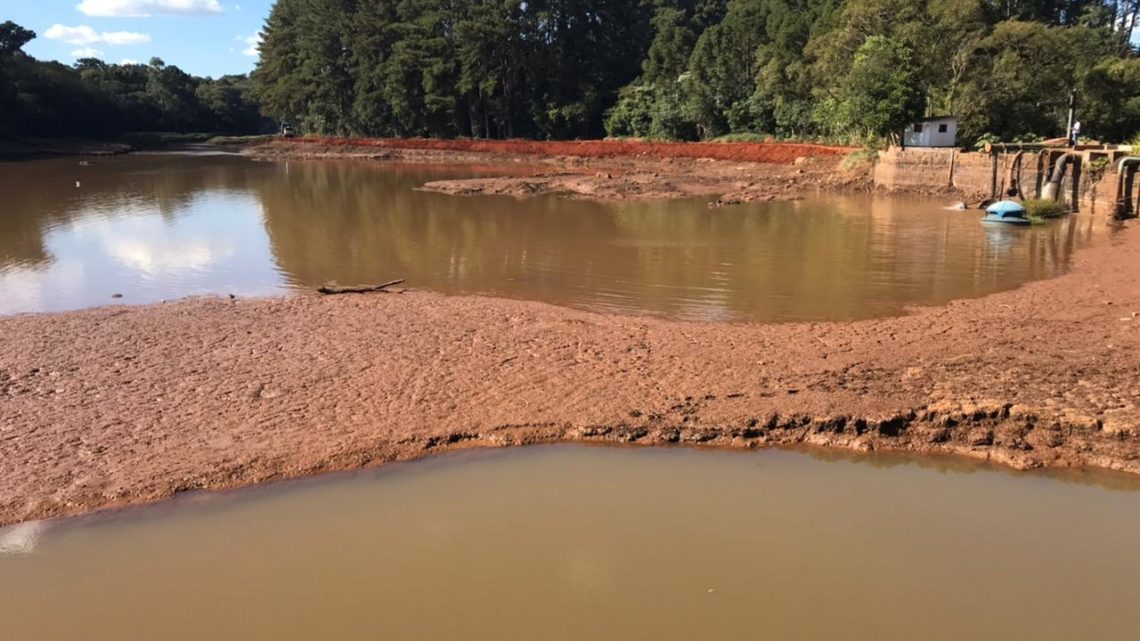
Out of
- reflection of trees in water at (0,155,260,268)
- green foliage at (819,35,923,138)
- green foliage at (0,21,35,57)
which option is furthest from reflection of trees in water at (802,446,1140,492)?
green foliage at (0,21,35,57)

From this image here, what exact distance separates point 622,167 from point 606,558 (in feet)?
154

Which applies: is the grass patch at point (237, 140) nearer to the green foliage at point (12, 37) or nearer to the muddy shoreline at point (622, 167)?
the muddy shoreline at point (622, 167)

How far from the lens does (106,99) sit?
273 ft

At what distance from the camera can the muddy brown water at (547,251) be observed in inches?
617

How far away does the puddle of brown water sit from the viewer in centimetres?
551

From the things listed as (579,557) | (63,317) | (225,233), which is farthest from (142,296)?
(579,557)

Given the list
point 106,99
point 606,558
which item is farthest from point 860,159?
point 106,99

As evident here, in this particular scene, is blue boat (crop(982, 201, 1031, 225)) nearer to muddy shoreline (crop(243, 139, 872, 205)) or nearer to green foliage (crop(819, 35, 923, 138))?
muddy shoreline (crop(243, 139, 872, 205))

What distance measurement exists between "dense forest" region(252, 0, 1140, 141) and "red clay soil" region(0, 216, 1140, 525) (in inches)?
1067

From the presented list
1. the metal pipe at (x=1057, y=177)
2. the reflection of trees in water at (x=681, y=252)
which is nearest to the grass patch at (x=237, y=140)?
the reflection of trees in water at (x=681, y=252)

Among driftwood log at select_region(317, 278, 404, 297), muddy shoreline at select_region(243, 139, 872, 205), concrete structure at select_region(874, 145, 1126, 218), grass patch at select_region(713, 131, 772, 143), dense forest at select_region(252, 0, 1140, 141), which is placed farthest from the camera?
grass patch at select_region(713, 131, 772, 143)

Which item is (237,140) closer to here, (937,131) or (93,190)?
(93,190)

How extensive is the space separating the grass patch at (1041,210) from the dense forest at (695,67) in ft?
36.2

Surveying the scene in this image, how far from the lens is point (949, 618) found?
5508 millimetres
